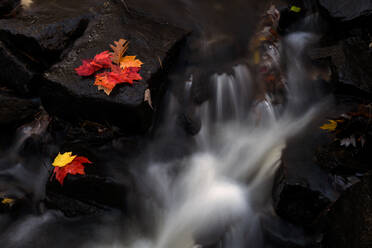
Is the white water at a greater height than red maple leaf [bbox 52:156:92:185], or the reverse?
red maple leaf [bbox 52:156:92:185]

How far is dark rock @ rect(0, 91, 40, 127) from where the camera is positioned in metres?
3.88

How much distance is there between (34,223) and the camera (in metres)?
3.41

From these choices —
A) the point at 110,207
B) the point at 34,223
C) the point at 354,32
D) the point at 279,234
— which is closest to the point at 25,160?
the point at 34,223

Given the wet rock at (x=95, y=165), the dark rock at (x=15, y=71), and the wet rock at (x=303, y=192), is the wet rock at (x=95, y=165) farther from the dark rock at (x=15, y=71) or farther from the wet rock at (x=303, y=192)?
the wet rock at (x=303, y=192)

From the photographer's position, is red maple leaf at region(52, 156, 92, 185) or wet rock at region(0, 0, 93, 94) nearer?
red maple leaf at region(52, 156, 92, 185)

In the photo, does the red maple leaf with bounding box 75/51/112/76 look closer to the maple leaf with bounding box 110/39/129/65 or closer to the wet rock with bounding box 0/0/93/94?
the maple leaf with bounding box 110/39/129/65

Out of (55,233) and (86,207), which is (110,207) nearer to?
(86,207)

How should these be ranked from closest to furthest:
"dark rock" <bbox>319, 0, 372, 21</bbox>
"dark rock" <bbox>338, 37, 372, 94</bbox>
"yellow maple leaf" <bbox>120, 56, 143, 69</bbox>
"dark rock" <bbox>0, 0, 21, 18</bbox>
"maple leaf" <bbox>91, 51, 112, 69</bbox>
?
"maple leaf" <bbox>91, 51, 112, 69</bbox> → "yellow maple leaf" <bbox>120, 56, 143, 69</bbox> → "dark rock" <bbox>338, 37, 372, 94</bbox> → "dark rock" <bbox>0, 0, 21, 18</bbox> → "dark rock" <bbox>319, 0, 372, 21</bbox>

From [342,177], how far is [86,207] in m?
3.06

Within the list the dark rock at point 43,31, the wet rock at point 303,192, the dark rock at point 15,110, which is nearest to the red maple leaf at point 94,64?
the dark rock at point 43,31

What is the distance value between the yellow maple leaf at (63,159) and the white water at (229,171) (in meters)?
0.99

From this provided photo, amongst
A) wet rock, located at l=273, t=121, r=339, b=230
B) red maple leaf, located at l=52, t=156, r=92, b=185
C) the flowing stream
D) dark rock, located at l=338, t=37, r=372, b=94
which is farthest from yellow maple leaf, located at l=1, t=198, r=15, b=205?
dark rock, located at l=338, t=37, r=372, b=94

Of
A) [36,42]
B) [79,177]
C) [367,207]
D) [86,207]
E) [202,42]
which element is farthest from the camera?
[202,42]

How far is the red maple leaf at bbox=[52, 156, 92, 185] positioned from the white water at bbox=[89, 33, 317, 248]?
0.85m
